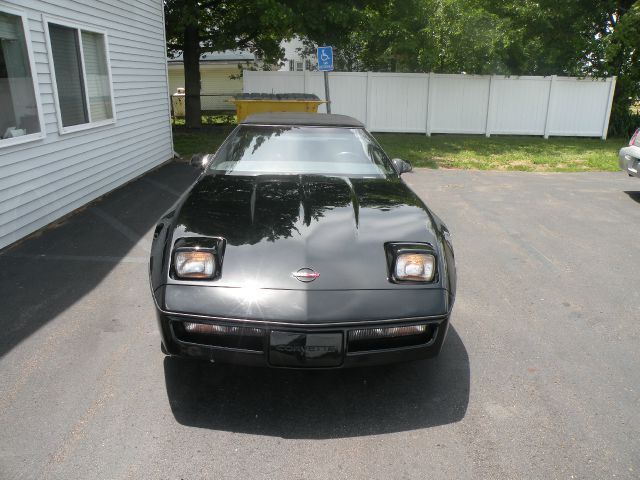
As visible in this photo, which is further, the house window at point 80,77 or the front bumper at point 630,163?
the front bumper at point 630,163

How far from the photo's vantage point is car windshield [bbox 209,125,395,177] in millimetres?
4098

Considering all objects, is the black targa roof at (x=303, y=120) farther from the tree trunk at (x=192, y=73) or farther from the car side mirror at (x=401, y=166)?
the tree trunk at (x=192, y=73)

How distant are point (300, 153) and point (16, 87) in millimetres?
3805

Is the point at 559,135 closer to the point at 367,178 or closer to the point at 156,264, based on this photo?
the point at 367,178

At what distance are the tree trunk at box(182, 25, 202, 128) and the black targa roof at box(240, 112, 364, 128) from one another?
414 inches

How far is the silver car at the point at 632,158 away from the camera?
27.0 ft

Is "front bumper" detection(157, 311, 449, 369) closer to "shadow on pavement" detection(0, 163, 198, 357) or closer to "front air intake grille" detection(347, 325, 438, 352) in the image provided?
"front air intake grille" detection(347, 325, 438, 352)

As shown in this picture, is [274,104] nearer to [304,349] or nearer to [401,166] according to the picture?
[401,166]

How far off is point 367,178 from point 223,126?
14135mm

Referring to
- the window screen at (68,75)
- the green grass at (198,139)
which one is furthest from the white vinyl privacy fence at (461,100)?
the window screen at (68,75)

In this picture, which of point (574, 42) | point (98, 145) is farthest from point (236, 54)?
point (98, 145)

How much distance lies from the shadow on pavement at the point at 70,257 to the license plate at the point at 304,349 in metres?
2.01

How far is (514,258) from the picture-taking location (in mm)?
5414

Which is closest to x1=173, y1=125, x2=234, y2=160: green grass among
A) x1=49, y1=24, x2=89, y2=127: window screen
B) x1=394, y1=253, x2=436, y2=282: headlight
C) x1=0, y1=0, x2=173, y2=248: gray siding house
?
x1=0, y1=0, x2=173, y2=248: gray siding house
